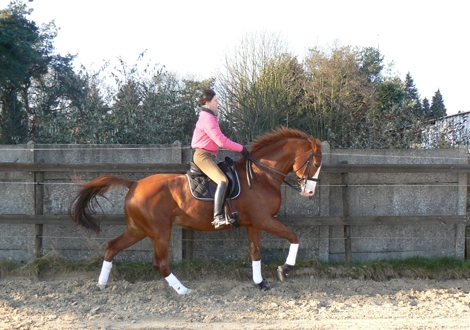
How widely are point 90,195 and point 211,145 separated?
6.27 ft

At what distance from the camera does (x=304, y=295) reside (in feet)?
18.4

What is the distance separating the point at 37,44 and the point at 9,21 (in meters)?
1.40

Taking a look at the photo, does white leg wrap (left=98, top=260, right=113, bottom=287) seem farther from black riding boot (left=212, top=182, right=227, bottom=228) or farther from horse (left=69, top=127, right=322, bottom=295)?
black riding boot (left=212, top=182, right=227, bottom=228)

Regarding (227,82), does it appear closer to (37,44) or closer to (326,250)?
(37,44)

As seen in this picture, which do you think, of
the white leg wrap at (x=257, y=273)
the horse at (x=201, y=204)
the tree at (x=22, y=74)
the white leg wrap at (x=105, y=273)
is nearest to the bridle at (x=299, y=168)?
the horse at (x=201, y=204)

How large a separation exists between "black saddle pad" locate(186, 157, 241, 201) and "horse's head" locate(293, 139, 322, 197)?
92 centimetres

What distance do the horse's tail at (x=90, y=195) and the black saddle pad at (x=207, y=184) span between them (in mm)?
925

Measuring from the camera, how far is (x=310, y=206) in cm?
700

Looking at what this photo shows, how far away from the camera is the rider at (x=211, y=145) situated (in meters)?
5.69

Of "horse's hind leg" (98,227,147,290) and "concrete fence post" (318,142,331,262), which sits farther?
"concrete fence post" (318,142,331,262)

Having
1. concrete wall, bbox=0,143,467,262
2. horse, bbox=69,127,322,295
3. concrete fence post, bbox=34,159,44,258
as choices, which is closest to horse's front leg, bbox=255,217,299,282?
horse, bbox=69,127,322,295

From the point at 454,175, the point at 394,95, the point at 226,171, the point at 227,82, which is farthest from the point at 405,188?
the point at 394,95

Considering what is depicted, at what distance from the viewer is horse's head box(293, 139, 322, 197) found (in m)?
5.92

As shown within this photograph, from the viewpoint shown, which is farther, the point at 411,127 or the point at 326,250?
the point at 411,127
